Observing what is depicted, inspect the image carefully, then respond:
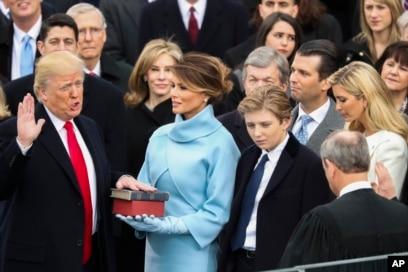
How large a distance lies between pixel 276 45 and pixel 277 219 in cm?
298

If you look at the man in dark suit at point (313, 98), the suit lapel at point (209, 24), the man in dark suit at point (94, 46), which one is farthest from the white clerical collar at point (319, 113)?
the suit lapel at point (209, 24)

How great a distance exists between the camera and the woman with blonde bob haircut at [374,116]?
34.9ft

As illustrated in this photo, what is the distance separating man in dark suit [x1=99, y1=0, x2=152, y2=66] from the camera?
47.6ft

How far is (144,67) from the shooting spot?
12648 millimetres

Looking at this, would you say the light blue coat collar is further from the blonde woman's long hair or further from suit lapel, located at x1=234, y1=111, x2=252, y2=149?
the blonde woman's long hair

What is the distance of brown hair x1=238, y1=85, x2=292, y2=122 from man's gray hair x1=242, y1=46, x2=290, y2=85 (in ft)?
3.99

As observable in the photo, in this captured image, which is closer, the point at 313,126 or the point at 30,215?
the point at 30,215

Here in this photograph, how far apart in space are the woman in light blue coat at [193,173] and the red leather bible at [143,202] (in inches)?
4.9

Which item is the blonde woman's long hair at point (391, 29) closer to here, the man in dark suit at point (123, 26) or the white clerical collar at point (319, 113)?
the white clerical collar at point (319, 113)

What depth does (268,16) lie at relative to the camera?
1309 cm

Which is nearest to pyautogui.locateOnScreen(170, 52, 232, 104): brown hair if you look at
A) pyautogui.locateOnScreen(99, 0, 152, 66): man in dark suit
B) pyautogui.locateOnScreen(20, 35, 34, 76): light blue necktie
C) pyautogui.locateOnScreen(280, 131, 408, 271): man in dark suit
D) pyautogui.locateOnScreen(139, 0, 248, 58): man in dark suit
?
pyautogui.locateOnScreen(280, 131, 408, 271): man in dark suit

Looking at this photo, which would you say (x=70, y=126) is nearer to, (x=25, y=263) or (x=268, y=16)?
(x=25, y=263)

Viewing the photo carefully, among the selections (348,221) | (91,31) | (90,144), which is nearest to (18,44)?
(91,31)

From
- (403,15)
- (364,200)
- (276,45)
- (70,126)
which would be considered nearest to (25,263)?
(70,126)
